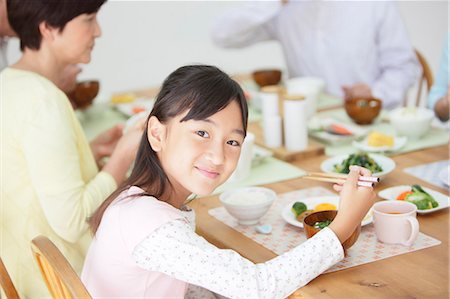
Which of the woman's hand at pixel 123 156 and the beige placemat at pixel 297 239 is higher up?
the woman's hand at pixel 123 156

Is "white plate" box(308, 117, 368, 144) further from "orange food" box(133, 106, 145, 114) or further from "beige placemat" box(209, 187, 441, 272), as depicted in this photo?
"orange food" box(133, 106, 145, 114)

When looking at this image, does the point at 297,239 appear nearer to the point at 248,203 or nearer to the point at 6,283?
the point at 248,203

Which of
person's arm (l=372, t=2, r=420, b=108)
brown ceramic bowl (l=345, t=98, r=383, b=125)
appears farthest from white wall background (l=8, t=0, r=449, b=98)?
→ brown ceramic bowl (l=345, t=98, r=383, b=125)

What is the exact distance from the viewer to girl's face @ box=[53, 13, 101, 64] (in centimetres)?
180

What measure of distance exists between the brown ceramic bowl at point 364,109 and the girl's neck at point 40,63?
998 mm

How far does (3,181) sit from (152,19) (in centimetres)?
321

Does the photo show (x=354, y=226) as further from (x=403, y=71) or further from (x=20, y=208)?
(x=403, y=71)

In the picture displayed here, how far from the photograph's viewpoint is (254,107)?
2.66 metres

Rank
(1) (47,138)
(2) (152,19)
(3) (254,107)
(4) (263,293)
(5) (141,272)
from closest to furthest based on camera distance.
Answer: (4) (263,293), (5) (141,272), (1) (47,138), (3) (254,107), (2) (152,19)

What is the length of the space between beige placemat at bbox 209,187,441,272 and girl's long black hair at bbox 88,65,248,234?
Result: 0.25 m

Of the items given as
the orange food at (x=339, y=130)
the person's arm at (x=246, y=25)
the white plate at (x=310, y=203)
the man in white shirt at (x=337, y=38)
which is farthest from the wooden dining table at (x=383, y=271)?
the person's arm at (x=246, y=25)

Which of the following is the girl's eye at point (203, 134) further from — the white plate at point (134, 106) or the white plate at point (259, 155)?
the white plate at point (134, 106)

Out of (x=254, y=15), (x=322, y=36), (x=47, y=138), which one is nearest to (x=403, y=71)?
(x=322, y=36)

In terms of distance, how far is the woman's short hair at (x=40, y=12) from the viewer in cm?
175
